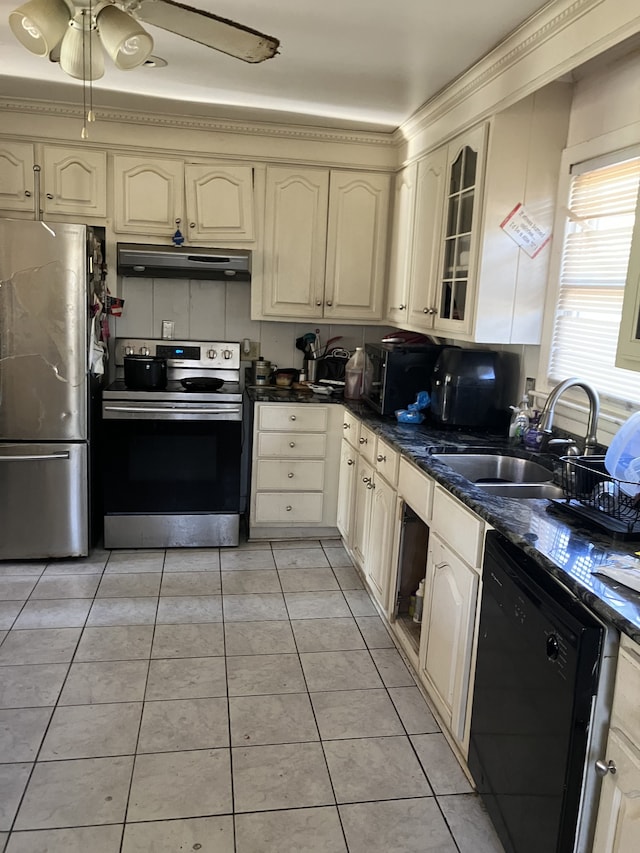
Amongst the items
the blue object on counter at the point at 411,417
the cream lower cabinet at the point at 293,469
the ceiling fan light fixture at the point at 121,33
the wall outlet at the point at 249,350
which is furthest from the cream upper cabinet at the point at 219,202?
the ceiling fan light fixture at the point at 121,33

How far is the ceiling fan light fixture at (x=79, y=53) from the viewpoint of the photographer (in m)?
1.93

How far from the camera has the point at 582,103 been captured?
255cm

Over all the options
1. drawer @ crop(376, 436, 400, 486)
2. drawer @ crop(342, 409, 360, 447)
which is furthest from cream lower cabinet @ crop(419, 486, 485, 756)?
drawer @ crop(342, 409, 360, 447)

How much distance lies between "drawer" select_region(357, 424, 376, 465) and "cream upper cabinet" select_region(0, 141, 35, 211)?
216 centimetres

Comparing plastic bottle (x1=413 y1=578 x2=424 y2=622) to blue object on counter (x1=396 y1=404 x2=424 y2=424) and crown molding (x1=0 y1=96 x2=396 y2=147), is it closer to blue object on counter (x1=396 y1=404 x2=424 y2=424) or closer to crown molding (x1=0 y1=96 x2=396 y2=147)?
blue object on counter (x1=396 y1=404 x2=424 y2=424)

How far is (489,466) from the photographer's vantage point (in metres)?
2.65

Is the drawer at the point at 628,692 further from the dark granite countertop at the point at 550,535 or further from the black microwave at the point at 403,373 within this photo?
the black microwave at the point at 403,373

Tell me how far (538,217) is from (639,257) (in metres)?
1.08

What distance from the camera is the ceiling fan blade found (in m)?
1.78

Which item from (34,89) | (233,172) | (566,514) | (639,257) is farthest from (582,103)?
(34,89)

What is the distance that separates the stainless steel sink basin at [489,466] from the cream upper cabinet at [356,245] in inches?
63.2

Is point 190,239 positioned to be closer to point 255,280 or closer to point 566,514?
point 255,280

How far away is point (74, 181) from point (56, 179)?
93 millimetres

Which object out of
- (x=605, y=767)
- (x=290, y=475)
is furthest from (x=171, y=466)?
(x=605, y=767)
